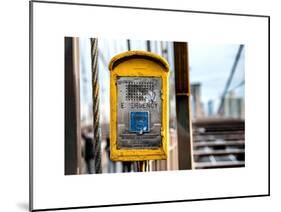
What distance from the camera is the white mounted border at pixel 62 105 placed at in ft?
5.29

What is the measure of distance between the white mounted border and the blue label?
180 mm

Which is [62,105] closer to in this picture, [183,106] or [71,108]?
[71,108]

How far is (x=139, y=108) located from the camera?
1793 mm

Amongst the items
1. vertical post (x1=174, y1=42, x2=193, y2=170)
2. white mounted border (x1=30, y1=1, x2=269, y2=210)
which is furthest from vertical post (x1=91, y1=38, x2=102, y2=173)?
vertical post (x1=174, y1=42, x2=193, y2=170)

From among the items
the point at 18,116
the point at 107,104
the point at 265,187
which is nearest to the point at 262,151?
the point at 265,187

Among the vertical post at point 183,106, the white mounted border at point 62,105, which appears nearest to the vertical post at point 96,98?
the white mounted border at point 62,105

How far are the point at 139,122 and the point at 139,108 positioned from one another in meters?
0.06

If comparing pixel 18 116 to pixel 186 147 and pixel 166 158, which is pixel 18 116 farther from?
pixel 186 147

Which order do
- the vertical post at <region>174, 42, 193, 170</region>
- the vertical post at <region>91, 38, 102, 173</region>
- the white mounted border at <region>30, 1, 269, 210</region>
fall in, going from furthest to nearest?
the vertical post at <region>174, 42, 193, 170</region> → the vertical post at <region>91, 38, 102, 173</region> → the white mounted border at <region>30, 1, 269, 210</region>

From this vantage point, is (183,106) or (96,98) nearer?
(96,98)

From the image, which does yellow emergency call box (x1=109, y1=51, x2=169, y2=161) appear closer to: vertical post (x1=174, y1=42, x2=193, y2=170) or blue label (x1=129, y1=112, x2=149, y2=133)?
blue label (x1=129, y1=112, x2=149, y2=133)

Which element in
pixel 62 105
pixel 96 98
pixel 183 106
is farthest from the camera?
pixel 183 106

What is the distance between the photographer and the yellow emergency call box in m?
1.76

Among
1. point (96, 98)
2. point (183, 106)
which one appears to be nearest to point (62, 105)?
point (96, 98)
